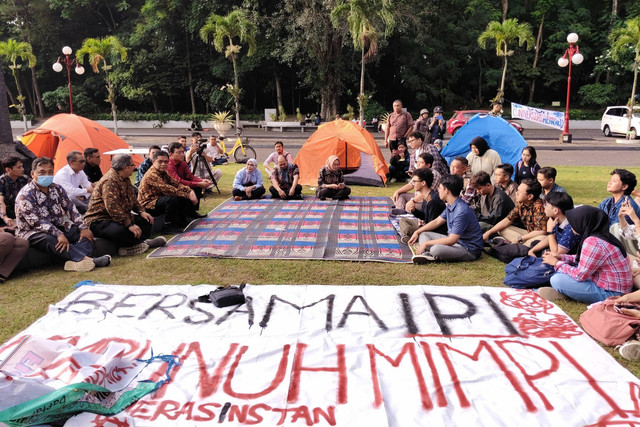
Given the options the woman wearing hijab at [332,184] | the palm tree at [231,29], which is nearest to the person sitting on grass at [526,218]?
the woman wearing hijab at [332,184]

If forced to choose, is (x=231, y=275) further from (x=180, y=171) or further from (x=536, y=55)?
(x=536, y=55)

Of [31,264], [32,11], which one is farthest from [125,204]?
[32,11]

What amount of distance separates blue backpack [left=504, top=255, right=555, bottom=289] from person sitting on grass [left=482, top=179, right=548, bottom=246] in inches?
33.7

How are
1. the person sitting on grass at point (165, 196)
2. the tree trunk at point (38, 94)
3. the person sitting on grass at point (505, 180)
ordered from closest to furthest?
the person sitting on grass at point (505, 180) → the person sitting on grass at point (165, 196) → the tree trunk at point (38, 94)

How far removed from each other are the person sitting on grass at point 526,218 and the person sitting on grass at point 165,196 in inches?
177

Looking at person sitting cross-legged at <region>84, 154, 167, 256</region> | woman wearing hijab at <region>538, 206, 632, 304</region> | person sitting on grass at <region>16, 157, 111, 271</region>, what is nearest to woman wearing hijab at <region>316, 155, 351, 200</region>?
person sitting cross-legged at <region>84, 154, 167, 256</region>

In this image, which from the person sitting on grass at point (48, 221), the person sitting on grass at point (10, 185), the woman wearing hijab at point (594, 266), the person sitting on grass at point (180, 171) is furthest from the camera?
the person sitting on grass at point (180, 171)

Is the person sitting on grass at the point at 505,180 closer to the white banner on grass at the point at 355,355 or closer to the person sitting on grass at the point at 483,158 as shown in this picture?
the person sitting on grass at the point at 483,158

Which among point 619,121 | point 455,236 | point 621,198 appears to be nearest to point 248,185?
point 455,236

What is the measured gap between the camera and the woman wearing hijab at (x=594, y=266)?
4.29m

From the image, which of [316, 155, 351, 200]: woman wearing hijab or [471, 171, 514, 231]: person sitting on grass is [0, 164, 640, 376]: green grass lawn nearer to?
[471, 171, 514, 231]: person sitting on grass

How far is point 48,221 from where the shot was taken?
5.77 m

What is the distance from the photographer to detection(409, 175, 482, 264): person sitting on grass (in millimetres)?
5871

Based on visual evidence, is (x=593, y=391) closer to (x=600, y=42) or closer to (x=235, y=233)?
(x=235, y=233)
